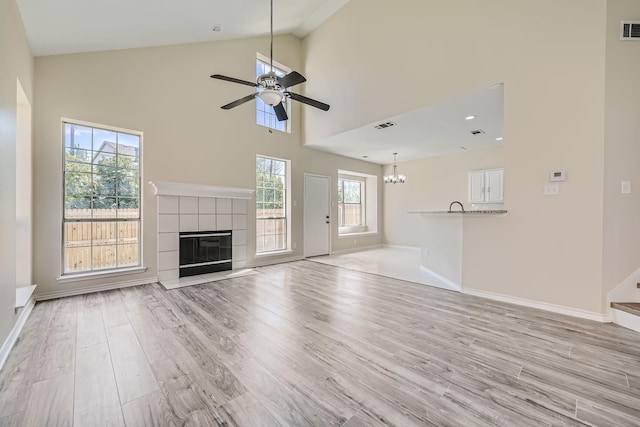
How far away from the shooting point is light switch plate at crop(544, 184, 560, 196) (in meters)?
2.99

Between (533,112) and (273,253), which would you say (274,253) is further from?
(533,112)

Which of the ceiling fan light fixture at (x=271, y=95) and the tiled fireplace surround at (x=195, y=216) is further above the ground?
the ceiling fan light fixture at (x=271, y=95)

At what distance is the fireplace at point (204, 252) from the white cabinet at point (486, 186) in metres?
6.17

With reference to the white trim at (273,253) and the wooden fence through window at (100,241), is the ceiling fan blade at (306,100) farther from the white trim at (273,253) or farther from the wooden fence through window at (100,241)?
the white trim at (273,253)

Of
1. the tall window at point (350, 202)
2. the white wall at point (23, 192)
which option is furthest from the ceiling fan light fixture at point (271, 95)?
the tall window at point (350, 202)

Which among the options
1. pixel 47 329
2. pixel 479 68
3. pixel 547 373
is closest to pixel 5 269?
pixel 47 329

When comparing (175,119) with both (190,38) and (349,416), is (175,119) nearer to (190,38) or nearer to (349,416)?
(190,38)

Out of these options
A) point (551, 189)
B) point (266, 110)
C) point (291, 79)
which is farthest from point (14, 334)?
point (551, 189)

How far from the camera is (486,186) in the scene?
21.7 feet

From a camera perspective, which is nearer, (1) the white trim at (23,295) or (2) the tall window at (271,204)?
(1) the white trim at (23,295)

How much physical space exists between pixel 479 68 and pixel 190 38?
459 cm

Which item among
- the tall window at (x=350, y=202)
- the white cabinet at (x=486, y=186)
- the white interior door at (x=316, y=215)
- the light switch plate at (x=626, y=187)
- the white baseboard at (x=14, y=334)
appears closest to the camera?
the white baseboard at (x=14, y=334)

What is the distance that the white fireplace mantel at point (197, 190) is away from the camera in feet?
14.1

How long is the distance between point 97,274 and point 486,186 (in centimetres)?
815
